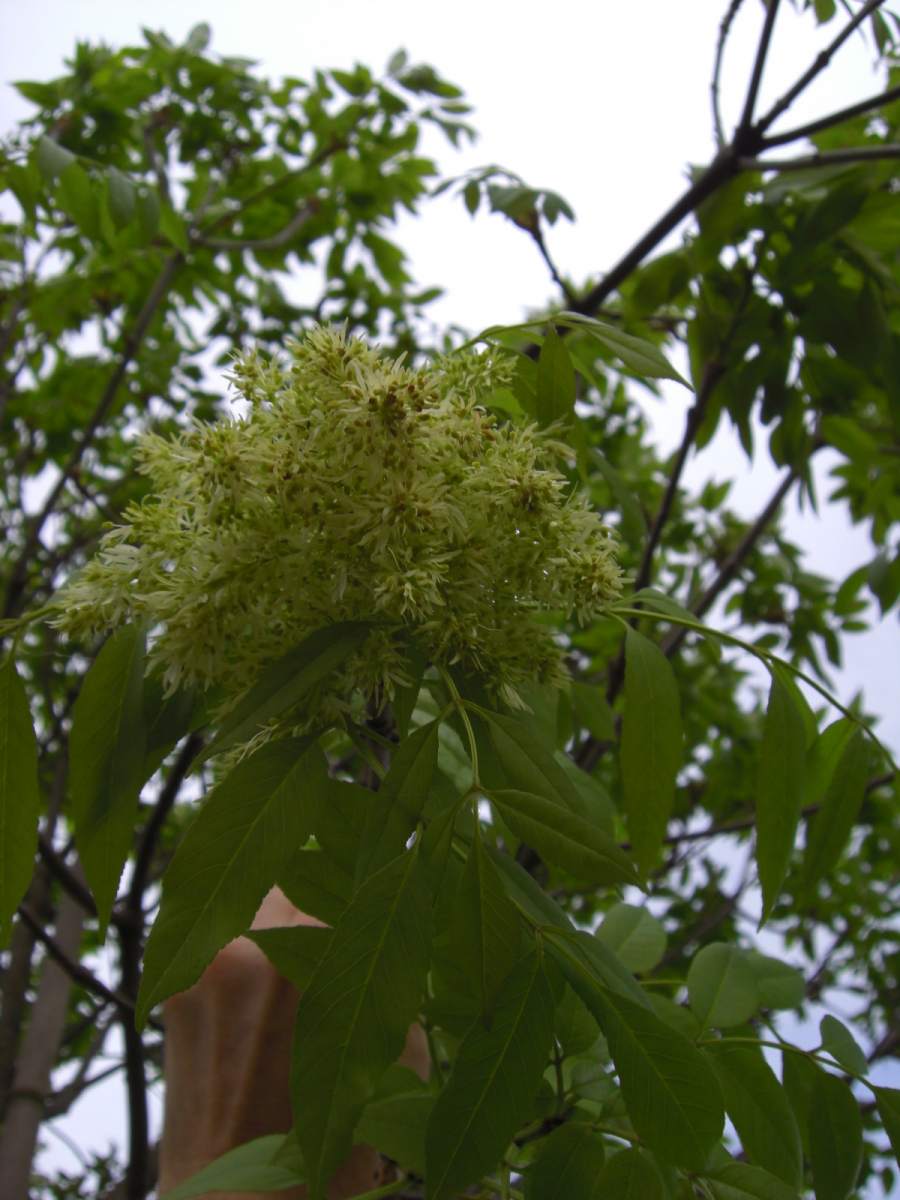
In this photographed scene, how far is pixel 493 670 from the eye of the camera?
2.91 ft

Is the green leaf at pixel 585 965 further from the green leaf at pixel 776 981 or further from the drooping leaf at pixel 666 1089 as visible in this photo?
the green leaf at pixel 776 981

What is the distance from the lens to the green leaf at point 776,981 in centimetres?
116

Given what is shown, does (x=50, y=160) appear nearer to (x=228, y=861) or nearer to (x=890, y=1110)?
(x=228, y=861)

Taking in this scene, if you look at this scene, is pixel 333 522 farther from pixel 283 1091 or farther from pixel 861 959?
pixel 861 959

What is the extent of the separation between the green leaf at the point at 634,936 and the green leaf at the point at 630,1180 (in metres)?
0.35

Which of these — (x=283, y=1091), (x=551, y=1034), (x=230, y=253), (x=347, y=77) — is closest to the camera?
(x=551, y=1034)

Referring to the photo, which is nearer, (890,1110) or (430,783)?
(430,783)

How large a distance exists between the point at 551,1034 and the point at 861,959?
10.5 feet

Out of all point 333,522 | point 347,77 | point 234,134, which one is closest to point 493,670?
point 333,522

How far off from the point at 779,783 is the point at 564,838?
35 centimetres

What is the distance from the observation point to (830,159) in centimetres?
177

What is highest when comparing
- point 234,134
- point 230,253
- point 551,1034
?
point 234,134

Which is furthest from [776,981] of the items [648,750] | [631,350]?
[631,350]

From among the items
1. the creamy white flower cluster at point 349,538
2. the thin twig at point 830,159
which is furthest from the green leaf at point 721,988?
the thin twig at point 830,159
